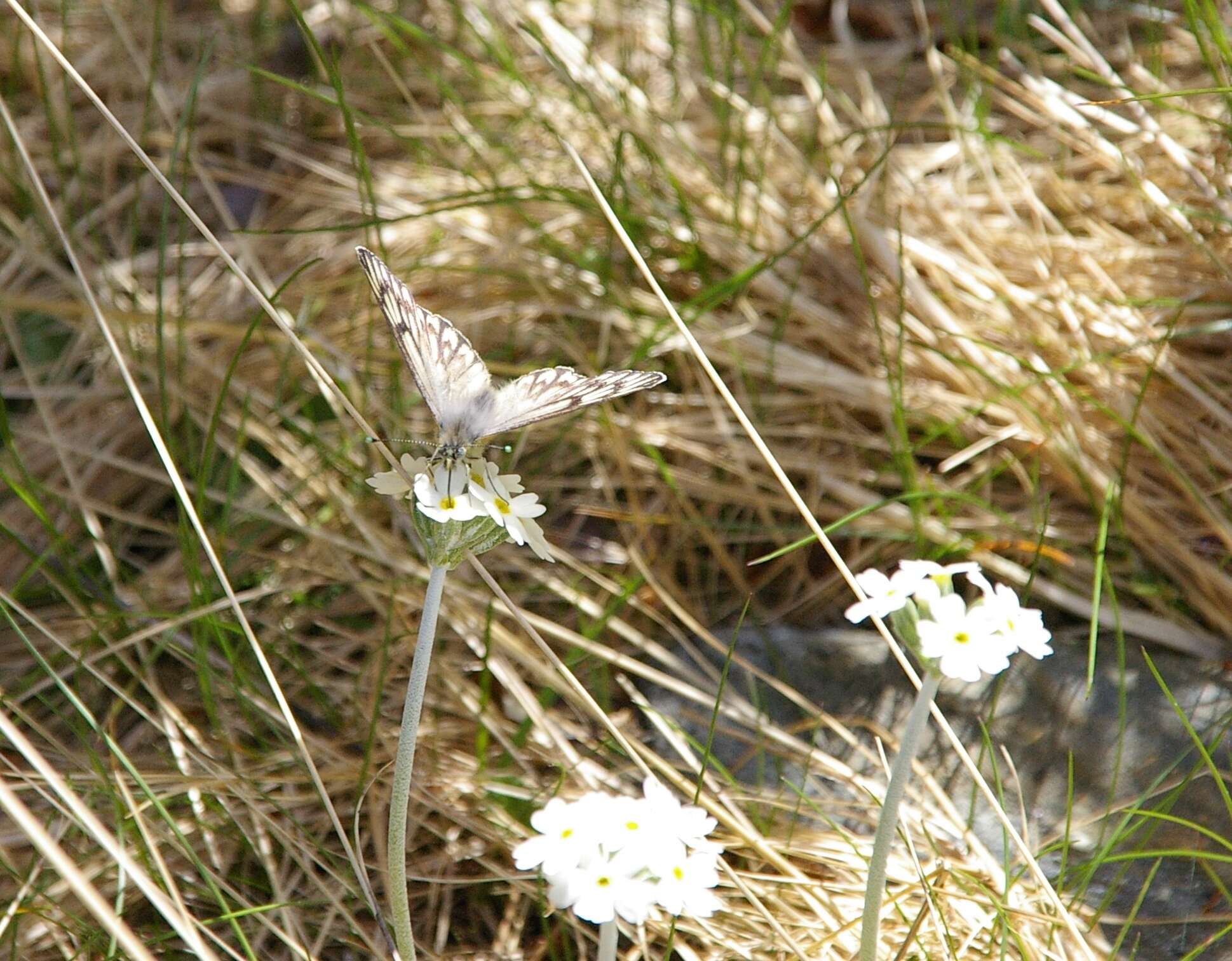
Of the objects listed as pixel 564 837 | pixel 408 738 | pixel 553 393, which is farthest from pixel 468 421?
pixel 564 837

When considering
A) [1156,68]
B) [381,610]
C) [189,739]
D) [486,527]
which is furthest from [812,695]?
[1156,68]

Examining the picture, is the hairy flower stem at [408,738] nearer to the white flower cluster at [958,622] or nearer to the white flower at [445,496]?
the white flower at [445,496]

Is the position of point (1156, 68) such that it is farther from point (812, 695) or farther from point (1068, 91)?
point (812, 695)

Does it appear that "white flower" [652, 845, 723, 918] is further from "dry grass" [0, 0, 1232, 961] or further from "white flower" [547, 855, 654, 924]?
"dry grass" [0, 0, 1232, 961]

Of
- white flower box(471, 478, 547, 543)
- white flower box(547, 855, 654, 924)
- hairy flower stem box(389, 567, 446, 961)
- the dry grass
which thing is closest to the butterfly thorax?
white flower box(471, 478, 547, 543)

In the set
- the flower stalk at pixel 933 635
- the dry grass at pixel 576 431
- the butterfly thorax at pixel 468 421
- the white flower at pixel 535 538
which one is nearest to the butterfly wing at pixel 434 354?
the butterfly thorax at pixel 468 421

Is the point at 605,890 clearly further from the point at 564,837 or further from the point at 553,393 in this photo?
the point at 553,393
